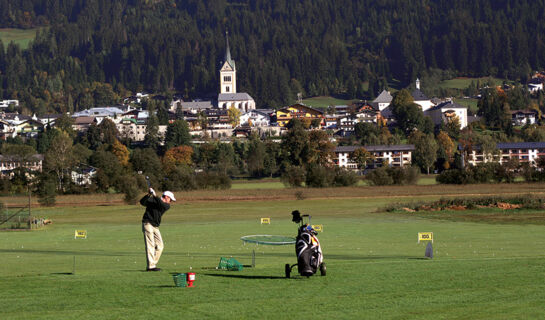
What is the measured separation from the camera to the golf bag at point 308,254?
1825 cm

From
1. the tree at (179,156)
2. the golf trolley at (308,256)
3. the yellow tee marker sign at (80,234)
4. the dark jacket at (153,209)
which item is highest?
the tree at (179,156)

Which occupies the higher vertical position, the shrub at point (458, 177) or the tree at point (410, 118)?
the tree at point (410, 118)

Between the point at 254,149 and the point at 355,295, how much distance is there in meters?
123

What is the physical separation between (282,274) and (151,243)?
3273mm

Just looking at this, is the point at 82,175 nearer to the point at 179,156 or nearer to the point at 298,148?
the point at 298,148

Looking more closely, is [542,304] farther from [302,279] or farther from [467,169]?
[467,169]

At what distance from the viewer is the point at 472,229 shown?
4150 centimetres

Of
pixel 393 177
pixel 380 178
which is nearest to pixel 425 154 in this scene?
pixel 393 177

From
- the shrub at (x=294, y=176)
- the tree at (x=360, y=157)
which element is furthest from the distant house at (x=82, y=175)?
the tree at (x=360, y=157)

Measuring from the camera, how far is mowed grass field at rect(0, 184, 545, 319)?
48.9ft

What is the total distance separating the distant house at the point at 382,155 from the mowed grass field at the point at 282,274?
313 ft

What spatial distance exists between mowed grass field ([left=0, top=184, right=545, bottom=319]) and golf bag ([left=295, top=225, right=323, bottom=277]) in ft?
0.67

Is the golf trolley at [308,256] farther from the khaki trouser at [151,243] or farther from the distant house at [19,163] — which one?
the distant house at [19,163]

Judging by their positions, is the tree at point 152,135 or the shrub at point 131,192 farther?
the tree at point 152,135
